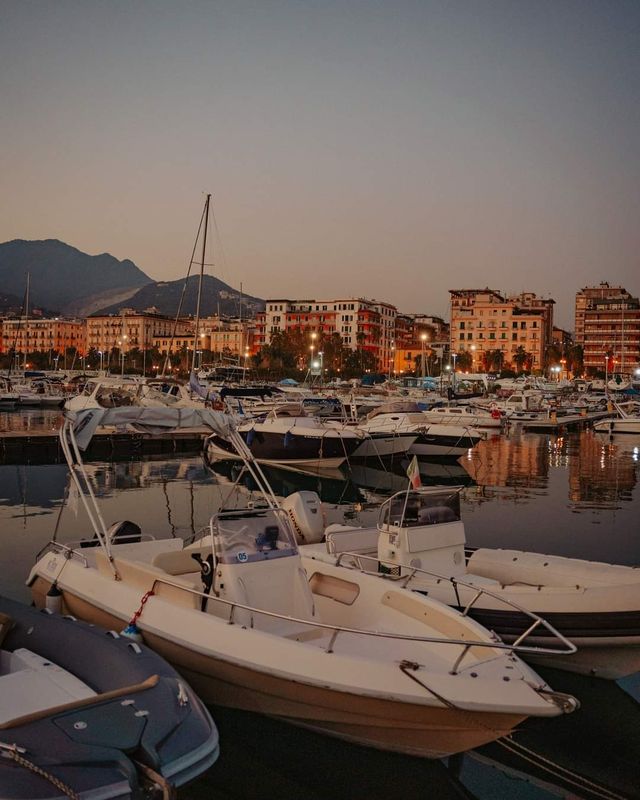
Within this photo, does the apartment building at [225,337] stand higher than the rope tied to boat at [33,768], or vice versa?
the apartment building at [225,337]

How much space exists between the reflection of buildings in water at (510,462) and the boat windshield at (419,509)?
15907mm

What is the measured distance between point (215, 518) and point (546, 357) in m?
155

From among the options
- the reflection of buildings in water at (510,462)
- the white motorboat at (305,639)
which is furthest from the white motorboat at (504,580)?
the reflection of buildings in water at (510,462)

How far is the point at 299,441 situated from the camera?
2973cm

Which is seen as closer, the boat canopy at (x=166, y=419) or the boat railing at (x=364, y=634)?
the boat railing at (x=364, y=634)

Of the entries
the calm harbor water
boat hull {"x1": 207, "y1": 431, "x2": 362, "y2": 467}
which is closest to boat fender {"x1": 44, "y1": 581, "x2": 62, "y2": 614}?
the calm harbor water

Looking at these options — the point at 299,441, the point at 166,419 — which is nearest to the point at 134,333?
the point at 299,441

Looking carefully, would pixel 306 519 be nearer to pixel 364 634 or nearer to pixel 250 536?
pixel 250 536

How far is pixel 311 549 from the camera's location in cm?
1163

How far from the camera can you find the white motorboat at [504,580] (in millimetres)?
9219

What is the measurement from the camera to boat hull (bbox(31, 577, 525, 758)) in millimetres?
6625

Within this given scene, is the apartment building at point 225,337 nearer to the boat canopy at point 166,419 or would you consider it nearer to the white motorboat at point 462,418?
the white motorboat at point 462,418

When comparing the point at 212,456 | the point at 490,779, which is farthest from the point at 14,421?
the point at 490,779

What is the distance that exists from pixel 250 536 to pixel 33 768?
13.3ft
